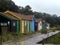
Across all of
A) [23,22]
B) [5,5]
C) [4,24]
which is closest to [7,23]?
[4,24]

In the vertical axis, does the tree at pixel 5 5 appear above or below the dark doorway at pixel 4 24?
above

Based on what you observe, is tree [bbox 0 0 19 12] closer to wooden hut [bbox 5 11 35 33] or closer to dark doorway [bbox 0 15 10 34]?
wooden hut [bbox 5 11 35 33]

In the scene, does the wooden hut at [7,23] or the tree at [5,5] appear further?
the tree at [5,5]

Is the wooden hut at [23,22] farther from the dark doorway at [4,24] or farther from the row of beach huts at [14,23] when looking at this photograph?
the dark doorway at [4,24]

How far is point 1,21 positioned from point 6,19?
0.89 metres

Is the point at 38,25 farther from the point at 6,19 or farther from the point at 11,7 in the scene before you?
the point at 6,19

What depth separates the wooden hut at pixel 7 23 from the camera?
37.8 meters

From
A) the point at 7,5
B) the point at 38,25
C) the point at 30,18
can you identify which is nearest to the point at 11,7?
the point at 7,5

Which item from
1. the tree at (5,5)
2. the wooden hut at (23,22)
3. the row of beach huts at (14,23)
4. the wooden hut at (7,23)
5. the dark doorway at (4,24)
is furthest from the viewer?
the tree at (5,5)

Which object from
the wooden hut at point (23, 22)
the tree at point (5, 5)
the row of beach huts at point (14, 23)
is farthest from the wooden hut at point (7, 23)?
the tree at point (5, 5)

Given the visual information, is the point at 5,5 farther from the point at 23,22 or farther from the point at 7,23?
the point at 7,23

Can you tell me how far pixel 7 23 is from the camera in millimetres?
40281

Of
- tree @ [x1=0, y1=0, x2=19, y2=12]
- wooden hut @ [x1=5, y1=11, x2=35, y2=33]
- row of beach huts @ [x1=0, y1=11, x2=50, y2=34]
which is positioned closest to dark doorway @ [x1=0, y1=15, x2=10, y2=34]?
row of beach huts @ [x1=0, y1=11, x2=50, y2=34]

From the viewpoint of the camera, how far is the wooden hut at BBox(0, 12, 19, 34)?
37.8m
